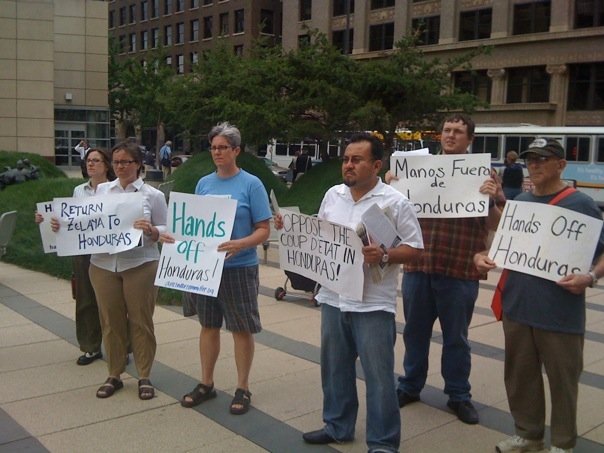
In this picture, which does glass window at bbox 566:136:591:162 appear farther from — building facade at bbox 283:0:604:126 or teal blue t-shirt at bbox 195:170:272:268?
→ teal blue t-shirt at bbox 195:170:272:268

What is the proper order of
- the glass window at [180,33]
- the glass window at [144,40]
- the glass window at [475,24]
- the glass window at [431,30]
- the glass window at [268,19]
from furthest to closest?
the glass window at [144,40] < the glass window at [180,33] < the glass window at [268,19] < the glass window at [431,30] < the glass window at [475,24]

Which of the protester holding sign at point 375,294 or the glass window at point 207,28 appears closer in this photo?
the protester holding sign at point 375,294

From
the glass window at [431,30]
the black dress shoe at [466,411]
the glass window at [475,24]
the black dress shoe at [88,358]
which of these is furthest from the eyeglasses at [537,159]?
the glass window at [431,30]

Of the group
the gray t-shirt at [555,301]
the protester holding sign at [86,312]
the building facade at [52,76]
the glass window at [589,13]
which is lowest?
the protester holding sign at [86,312]

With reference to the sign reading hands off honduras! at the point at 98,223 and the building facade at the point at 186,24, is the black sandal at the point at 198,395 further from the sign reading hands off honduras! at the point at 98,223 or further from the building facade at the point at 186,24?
the building facade at the point at 186,24

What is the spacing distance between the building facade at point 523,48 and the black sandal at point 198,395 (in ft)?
106

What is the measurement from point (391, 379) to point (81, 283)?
10.3ft

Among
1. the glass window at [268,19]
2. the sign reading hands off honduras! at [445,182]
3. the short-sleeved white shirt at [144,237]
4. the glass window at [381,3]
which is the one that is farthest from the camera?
the glass window at [268,19]

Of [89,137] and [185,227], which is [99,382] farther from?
[89,137]

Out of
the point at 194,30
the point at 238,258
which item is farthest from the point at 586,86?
the point at 194,30

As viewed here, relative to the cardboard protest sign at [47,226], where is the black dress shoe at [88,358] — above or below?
below

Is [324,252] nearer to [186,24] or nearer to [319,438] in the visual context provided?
[319,438]

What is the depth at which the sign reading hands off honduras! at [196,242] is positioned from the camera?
4555mm

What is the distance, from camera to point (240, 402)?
15.7ft
